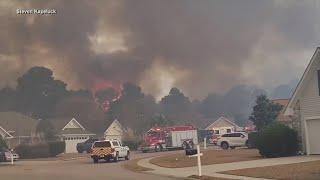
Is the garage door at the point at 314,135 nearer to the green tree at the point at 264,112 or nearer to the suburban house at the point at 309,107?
the suburban house at the point at 309,107

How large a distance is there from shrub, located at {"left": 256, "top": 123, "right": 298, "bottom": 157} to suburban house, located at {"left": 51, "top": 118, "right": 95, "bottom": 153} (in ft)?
164

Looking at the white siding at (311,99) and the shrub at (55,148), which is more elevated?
the white siding at (311,99)

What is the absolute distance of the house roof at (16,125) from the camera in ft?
260

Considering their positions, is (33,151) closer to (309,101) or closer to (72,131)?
(72,131)

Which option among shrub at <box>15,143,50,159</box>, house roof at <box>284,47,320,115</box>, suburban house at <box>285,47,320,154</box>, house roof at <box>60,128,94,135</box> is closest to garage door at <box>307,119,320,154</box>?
suburban house at <box>285,47,320,154</box>

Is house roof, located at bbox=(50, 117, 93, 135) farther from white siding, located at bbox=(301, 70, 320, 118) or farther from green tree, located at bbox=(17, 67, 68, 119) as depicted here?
white siding, located at bbox=(301, 70, 320, 118)

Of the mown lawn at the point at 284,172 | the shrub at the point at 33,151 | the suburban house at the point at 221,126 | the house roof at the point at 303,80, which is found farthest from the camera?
the suburban house at the point at 221,126

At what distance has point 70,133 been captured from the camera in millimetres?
85812

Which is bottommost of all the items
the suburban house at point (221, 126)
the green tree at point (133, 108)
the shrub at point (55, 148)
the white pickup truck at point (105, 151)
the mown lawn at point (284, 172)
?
the mown lawn at point (284, 172)

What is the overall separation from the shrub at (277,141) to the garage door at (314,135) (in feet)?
2.92

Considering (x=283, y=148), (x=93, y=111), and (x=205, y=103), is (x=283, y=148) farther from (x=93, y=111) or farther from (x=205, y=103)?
(x=205, y=103)

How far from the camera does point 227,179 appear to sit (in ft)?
69.1

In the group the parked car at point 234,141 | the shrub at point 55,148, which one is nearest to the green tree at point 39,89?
the shrub at point 55,148

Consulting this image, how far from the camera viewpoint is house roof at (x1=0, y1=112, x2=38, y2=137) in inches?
3125
